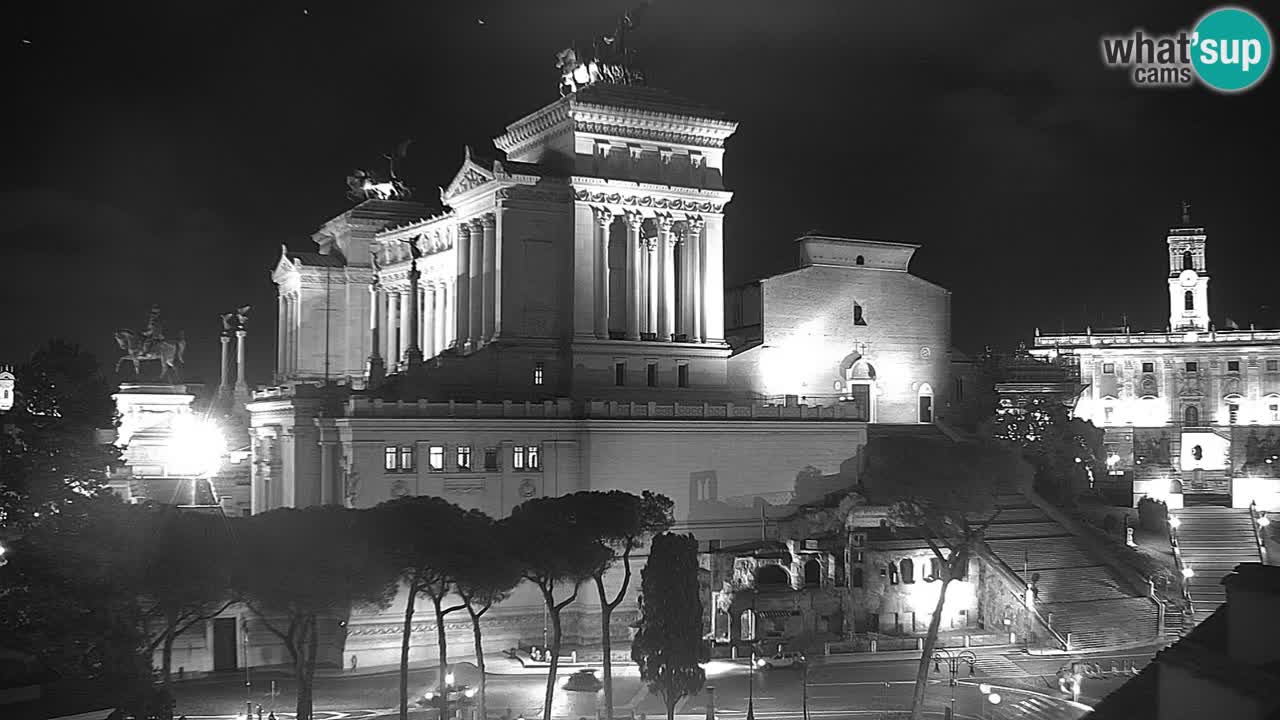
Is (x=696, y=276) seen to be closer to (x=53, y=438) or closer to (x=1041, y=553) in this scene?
(x=1041, y=553)

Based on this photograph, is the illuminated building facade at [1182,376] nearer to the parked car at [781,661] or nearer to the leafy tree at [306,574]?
the parked car at [781,661]

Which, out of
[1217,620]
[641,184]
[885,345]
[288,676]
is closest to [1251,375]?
[885,345]

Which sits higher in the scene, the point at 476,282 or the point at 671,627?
the point at 476,282

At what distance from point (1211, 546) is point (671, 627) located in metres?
44.9

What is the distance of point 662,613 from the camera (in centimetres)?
5034

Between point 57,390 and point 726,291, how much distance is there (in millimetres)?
47585

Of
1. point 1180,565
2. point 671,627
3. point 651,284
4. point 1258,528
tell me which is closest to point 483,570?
point 671,627

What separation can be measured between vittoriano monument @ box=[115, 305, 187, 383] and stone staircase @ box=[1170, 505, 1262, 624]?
5831 centimetres

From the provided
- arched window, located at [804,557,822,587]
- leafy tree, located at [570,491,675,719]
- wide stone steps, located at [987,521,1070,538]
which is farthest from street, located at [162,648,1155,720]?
wide stone steps, located at [987,521,1070,538]

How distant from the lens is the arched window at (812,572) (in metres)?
69.0

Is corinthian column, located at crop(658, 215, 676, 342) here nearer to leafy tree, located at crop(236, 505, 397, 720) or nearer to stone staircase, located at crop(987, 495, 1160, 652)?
stone staircase, located at crop(987, 495, 1160, 652)

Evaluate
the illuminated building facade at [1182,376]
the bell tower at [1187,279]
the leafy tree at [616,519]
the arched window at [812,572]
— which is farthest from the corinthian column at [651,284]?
the bell tower at [1187,279]

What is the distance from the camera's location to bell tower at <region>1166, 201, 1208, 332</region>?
12581 centimetres

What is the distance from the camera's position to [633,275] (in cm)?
7956
